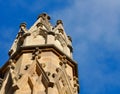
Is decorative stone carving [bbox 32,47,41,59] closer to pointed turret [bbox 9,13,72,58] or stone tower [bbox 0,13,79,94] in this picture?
stone tower [bbox 0,13,79,94]

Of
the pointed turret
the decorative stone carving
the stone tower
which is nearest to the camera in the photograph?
the stone tower

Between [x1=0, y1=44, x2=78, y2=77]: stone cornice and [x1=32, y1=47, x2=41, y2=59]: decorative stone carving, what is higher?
[x1=0, y1=44, x2=78, y2=77]: stone cornice

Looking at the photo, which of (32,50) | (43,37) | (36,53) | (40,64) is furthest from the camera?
(43,37)

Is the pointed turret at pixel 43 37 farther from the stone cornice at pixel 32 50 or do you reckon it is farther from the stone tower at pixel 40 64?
the stone cornice at pixel 32 50

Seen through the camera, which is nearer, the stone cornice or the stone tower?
the stone tower

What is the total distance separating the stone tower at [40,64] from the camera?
477 inches

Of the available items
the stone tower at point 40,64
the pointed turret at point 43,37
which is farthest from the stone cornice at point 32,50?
the pointed turret at point 43,37

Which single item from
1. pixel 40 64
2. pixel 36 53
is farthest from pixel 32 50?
pixel 40 64

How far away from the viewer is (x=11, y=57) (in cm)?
1412

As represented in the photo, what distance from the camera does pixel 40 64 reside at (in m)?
12.8

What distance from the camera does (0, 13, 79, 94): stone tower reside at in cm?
1210

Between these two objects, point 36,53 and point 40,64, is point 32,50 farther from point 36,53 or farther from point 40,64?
point 40,64

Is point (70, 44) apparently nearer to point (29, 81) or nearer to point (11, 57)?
point (11, 57)

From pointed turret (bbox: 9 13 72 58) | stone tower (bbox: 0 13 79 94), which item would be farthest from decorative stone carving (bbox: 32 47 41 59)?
pointed turret (bbox: 9 13 72 58)
